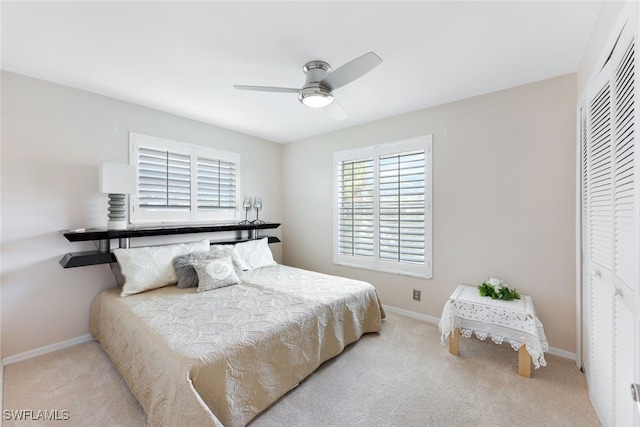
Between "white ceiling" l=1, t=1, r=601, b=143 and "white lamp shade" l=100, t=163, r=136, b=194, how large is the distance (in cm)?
80

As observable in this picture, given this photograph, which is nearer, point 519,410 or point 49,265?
point 519,410

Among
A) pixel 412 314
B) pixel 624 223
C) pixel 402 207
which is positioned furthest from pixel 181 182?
pixel 624 223

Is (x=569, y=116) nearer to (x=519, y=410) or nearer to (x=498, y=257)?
(x=498, y=257)

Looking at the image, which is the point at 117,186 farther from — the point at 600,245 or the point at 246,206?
the point at 600,245

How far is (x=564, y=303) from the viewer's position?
237cm

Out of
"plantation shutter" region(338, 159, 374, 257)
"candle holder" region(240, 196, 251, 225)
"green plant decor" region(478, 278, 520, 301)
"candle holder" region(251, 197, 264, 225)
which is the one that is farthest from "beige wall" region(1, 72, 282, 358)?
"green plant decor" region(478, 278, 520, 301)

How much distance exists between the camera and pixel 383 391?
76.4 inches

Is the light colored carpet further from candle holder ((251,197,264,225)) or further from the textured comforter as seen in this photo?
candle holder ((251,197,264,225))

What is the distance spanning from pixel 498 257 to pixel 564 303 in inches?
24.1

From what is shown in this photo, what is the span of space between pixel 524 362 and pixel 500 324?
301mm

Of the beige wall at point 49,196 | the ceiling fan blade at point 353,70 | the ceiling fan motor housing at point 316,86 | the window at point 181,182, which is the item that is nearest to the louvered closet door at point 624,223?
the ceiling fan blade at point 353,70

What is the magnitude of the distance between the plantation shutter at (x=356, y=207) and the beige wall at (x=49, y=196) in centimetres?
267

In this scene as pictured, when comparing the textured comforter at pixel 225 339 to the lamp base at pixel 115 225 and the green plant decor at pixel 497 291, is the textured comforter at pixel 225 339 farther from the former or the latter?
the green plant decor at pixel 497 291

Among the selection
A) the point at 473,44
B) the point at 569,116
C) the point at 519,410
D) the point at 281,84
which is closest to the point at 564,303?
the point at 519,410
